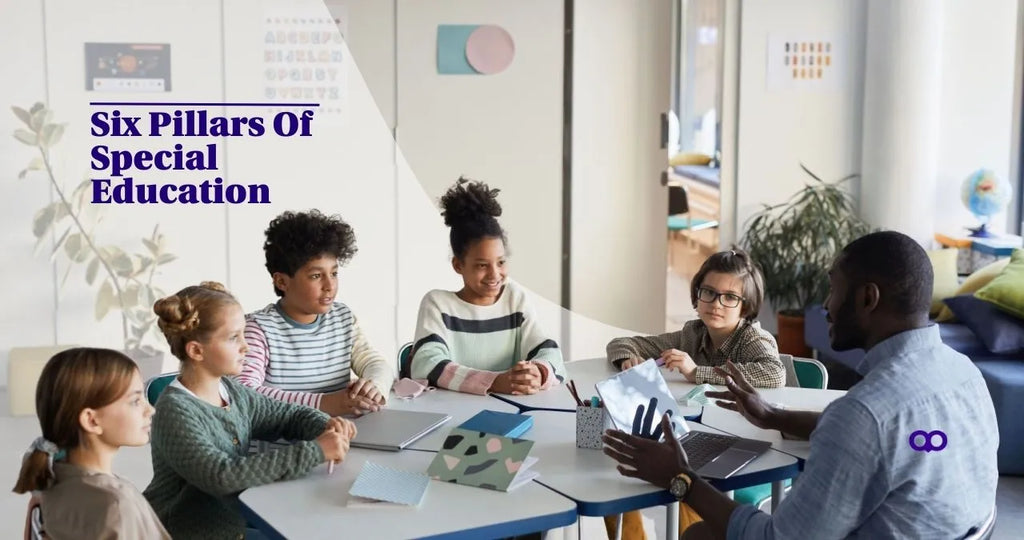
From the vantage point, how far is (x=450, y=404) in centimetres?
291

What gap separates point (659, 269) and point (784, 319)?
66cm

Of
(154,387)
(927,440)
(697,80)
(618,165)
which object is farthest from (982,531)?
(697,80)

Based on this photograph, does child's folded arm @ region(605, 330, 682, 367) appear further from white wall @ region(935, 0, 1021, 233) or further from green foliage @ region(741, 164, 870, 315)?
white wall @ region(935, 0, 1021, 233)

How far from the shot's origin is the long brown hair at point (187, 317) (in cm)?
234

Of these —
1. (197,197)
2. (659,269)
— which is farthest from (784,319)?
(197,197)

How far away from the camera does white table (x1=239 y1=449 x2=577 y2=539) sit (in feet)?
6.72

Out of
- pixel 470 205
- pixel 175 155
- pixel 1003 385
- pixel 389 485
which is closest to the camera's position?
pixel 389 485

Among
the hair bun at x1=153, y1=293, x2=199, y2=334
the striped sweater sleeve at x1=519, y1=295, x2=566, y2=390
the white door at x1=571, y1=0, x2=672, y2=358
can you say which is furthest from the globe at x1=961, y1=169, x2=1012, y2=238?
the hair bun at x1=153, y1=293, x2=199, y2=334

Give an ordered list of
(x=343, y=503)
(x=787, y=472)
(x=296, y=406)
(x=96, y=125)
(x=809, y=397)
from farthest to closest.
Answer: (x=96, y=125) → (x=809, y=397) → (x=296, y=406) → (x=787, y=472) → (x=343, y=503)

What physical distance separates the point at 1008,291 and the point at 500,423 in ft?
8.79

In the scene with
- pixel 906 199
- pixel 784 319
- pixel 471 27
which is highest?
pixel 471 27

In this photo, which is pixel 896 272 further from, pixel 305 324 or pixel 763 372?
pixel 305 324

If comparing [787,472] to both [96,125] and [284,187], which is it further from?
[96,125]

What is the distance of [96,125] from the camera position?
5242 mm
